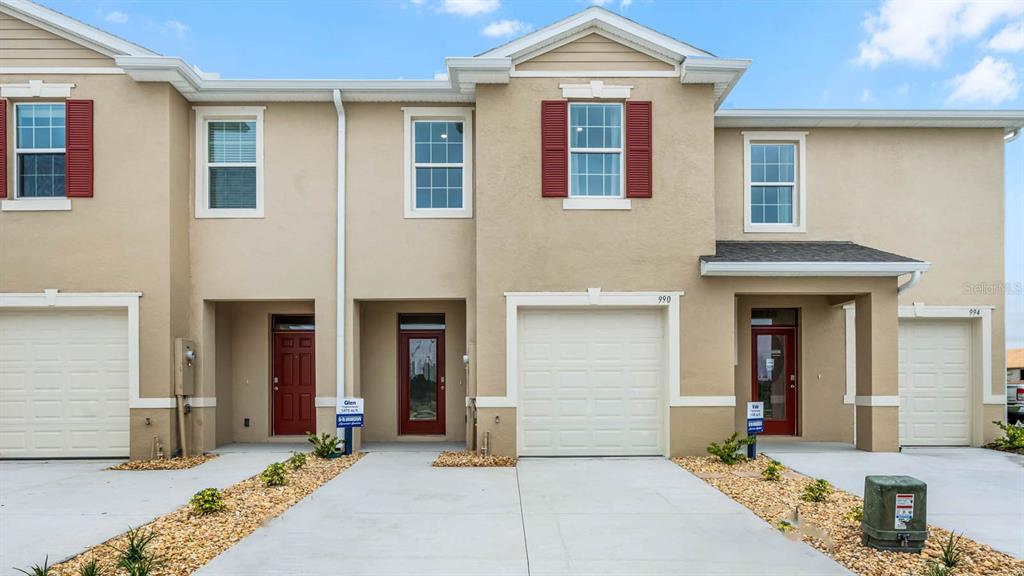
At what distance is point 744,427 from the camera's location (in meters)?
11.8

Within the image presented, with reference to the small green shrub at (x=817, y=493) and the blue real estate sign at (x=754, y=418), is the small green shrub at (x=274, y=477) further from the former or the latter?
the blue real estate sign at (x=754, y=418)

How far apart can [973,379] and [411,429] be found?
9.93m

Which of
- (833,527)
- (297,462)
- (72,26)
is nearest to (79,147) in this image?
(72,26)

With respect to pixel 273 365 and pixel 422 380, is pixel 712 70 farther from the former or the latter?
pixel 273 365

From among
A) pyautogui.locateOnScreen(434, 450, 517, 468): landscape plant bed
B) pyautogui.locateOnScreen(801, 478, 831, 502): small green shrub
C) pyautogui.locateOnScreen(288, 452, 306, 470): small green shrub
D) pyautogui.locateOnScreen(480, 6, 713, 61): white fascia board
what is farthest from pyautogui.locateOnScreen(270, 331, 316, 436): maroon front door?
pyautogui.locateOnScreen(801, 478, 831, 502): small green shrub

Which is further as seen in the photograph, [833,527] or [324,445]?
[324,445]

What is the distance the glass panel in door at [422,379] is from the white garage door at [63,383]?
4.56m

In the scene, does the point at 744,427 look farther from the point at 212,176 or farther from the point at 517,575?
the point at 212,176

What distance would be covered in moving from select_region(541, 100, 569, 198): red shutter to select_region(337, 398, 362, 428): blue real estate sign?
4.41 m

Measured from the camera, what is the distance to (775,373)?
12336 millimetres

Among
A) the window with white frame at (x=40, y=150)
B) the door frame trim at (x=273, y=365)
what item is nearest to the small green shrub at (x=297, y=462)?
the door frame trim at (x=273, y=365)

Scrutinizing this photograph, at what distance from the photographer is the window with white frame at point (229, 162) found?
11.2 m

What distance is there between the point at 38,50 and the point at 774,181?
12.2 m

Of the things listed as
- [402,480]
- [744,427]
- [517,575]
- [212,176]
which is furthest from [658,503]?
[212,176]
